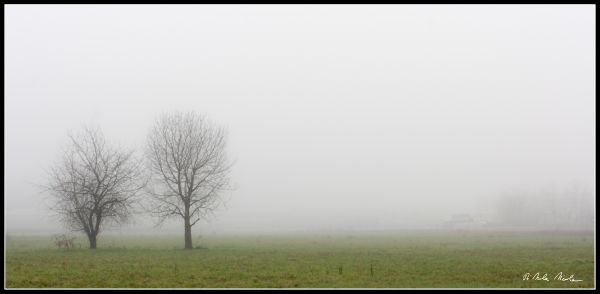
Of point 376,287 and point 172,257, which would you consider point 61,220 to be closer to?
point 172,257

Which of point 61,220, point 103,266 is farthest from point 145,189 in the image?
point 103,266

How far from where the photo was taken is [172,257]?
1362 inches

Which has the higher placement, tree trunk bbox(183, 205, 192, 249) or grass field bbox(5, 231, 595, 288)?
tree trunk bbox(183, 205, 192, 249)

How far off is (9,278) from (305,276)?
13660 millimetres
